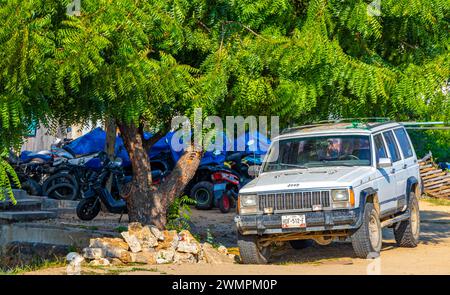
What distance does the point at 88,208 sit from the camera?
17922 millimetres

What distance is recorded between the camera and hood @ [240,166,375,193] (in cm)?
1226

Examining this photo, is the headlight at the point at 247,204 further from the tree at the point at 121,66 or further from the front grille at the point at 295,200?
the tree at the point at 121,66

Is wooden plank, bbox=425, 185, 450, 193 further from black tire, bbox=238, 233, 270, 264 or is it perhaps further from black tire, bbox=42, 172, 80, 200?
black tire, bbox=238, 233, 270, 264

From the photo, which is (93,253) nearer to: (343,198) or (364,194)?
(343,198)

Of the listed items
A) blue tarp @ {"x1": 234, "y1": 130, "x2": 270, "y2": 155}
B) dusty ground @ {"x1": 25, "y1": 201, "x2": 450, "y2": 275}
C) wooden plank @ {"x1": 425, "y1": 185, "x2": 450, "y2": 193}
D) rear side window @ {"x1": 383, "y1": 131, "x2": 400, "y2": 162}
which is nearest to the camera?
dusty ground @ {"x1": 25, "y1": 201, "x2": 450, "y2": 275}

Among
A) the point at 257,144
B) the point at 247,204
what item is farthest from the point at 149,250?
the point at 257,144

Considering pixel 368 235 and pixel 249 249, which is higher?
pixel 368 235

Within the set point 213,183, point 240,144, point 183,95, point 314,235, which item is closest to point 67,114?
point 183,95

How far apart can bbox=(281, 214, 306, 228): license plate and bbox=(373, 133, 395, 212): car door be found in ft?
5.16

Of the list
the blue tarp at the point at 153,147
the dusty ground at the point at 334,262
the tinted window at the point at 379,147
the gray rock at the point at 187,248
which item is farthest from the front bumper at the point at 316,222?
the blue tarp at the point at 153,147

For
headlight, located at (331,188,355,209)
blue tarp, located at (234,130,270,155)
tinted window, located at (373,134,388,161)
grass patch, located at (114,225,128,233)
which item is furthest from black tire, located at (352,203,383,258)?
blue tarp, located at (234,130,270,155)

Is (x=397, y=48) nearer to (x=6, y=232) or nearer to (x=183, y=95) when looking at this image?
(x=183, y=95)

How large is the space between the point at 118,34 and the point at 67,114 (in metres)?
2.21

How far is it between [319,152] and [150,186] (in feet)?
10.6
